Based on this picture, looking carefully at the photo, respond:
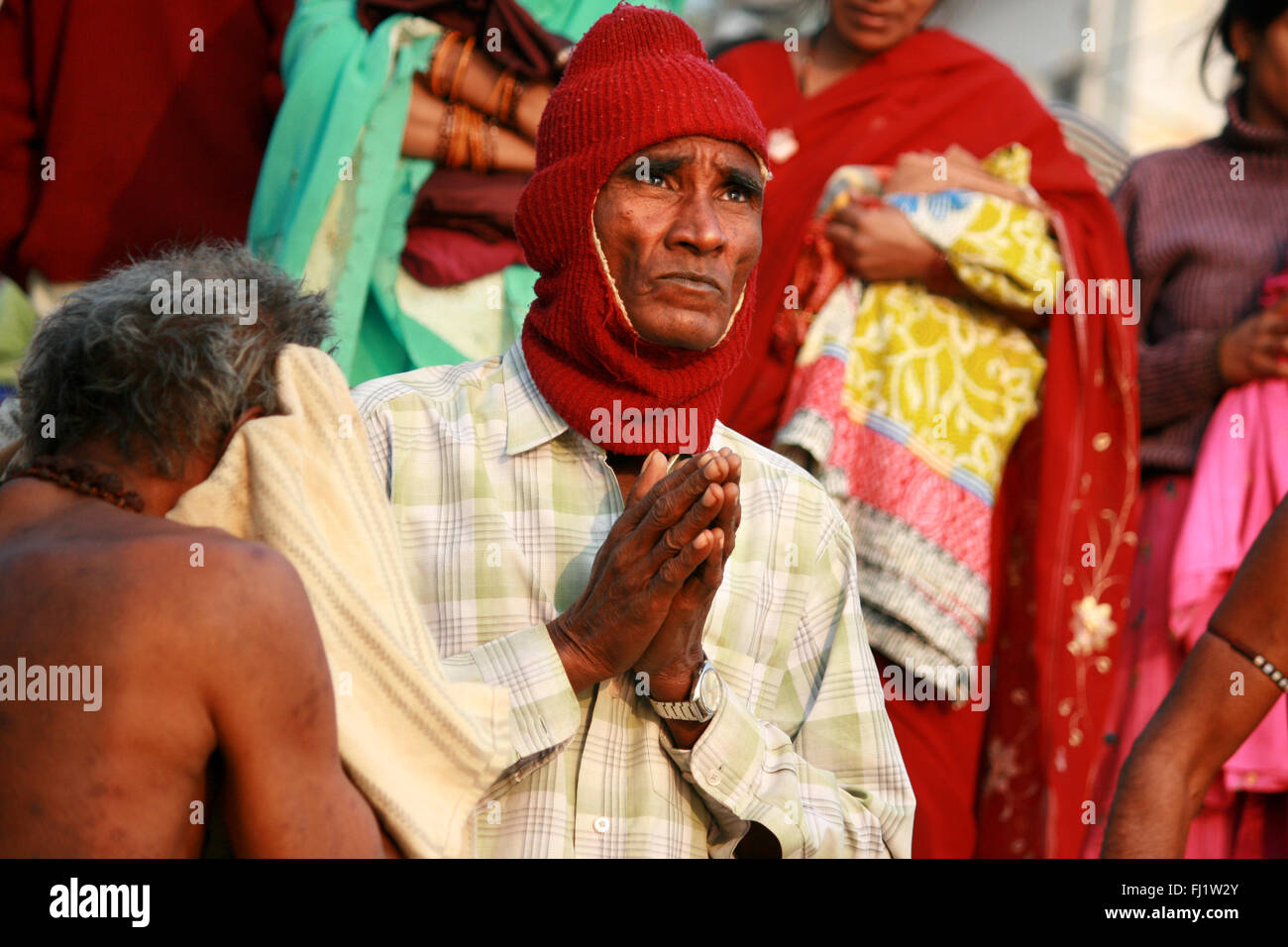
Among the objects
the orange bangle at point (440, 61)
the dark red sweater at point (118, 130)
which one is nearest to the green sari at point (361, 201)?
the orange bangle at point (440, 61)

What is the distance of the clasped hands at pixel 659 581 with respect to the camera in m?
2.31

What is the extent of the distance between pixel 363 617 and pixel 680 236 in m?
0.94

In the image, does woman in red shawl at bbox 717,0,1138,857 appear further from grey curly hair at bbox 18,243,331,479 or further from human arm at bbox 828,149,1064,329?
grey curly hair at bbox 18,243,331,479

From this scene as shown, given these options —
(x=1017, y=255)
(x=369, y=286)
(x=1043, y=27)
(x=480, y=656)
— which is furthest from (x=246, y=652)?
(x=1043, y=27)

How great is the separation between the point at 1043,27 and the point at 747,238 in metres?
10.2

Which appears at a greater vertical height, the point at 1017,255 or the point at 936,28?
the point at 936,28

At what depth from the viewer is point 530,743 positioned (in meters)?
2.39

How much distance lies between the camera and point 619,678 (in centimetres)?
257

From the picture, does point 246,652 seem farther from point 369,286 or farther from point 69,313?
point 369,286

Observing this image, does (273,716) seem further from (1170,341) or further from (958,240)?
(1170,341)

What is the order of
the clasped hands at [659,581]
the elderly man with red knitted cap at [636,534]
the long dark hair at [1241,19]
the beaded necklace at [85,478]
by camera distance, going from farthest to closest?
1. the long dark hair at [1241,19]
2. the elderly man with red knitted cap at [636,534]
3. the clasped hands at [659,581]
4. the beaded necklace at [85,478]

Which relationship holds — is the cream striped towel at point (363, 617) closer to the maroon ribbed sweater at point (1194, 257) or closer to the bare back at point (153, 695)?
the bare back at point (153, 695)

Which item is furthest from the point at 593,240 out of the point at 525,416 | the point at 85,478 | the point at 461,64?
the point at 461,64
